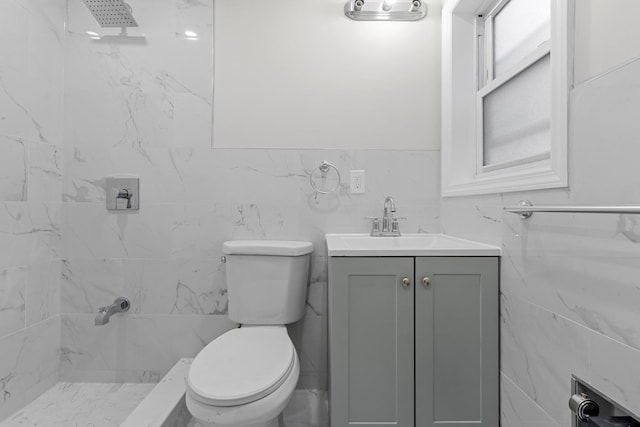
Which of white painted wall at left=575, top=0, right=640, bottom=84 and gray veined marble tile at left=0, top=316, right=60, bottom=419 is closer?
white painted wall at left=575, top=0, right=640, bottom=84

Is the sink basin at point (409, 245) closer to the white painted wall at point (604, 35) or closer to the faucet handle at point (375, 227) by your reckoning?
the faucet handle at point (375, 227)

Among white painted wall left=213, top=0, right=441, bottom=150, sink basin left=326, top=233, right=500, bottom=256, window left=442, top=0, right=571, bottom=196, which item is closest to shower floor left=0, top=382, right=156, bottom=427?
sink basin left=326, top=233, right=500, bottom=256

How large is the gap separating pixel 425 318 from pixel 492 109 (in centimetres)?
102

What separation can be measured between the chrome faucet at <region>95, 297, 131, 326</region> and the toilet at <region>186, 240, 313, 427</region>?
22.7 inches

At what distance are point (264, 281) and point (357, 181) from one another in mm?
683

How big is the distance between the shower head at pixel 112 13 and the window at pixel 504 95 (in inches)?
60.7

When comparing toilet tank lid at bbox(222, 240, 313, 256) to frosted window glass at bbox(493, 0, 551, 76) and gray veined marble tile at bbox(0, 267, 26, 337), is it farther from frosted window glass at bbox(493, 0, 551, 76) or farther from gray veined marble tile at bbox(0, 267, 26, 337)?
frosted window glass at bbox(493, 0, 551, 76)

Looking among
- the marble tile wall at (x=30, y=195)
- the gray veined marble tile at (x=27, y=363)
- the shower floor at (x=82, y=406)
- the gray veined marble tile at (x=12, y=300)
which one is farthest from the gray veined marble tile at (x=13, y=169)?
the shower floor at (x=82, y=406)

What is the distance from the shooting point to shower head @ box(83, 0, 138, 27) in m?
1.59

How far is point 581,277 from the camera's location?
85 centimetres

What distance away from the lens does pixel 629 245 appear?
714mm

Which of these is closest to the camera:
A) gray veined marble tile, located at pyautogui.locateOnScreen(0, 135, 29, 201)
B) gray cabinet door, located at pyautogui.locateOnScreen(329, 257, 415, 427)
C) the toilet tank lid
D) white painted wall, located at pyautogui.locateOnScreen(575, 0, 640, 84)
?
white painted wall, located at pyautogui.locateOnScreen(575, 0, 640, 84)

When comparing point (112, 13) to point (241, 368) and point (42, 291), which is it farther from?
point (241, 368)

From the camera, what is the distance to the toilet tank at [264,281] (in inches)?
61.9
